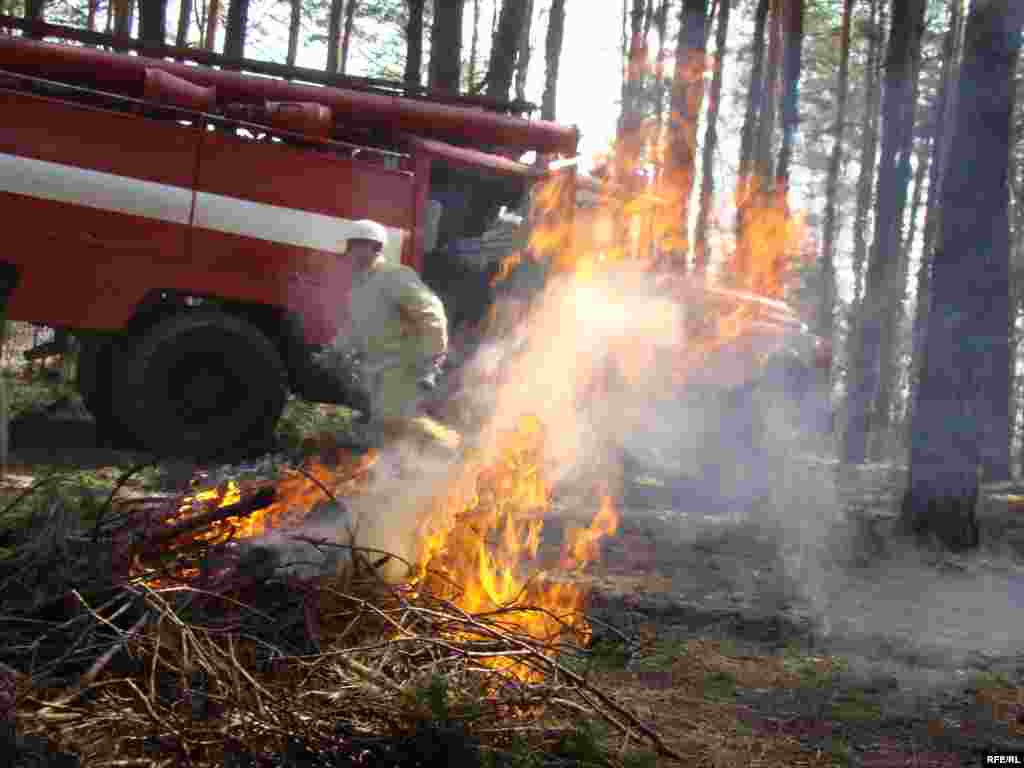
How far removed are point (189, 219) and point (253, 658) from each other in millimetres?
5886

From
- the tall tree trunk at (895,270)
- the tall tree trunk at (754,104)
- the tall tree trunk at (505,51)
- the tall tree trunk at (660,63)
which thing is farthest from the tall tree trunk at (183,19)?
the tall tree trunk at (895,270)

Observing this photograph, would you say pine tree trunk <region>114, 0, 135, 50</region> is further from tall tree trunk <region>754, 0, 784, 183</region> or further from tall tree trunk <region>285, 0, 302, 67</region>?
tall tree trunk <region>754, 0, 784, 183</region>

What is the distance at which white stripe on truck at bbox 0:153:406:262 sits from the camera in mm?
8406

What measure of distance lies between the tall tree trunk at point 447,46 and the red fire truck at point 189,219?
5264 millimetres

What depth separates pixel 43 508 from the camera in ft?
15.4

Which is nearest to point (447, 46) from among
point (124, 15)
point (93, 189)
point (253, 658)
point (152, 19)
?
point (152, 19)

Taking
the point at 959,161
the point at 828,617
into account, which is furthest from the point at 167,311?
the point at 959,161

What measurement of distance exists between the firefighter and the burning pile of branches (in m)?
3.31

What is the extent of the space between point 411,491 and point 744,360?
19.4ft

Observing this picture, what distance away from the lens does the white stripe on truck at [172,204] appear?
8406 mm

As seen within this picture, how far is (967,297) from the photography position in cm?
806

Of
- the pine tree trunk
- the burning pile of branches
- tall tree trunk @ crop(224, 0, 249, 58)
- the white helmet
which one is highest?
the pine tree trunk

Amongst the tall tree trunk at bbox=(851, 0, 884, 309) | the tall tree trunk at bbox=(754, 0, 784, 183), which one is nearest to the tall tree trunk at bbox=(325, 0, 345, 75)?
the tall tree trunk at bbox=(754, 0, 784, 183)

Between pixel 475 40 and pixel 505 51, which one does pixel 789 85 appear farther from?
pixel 475 40
